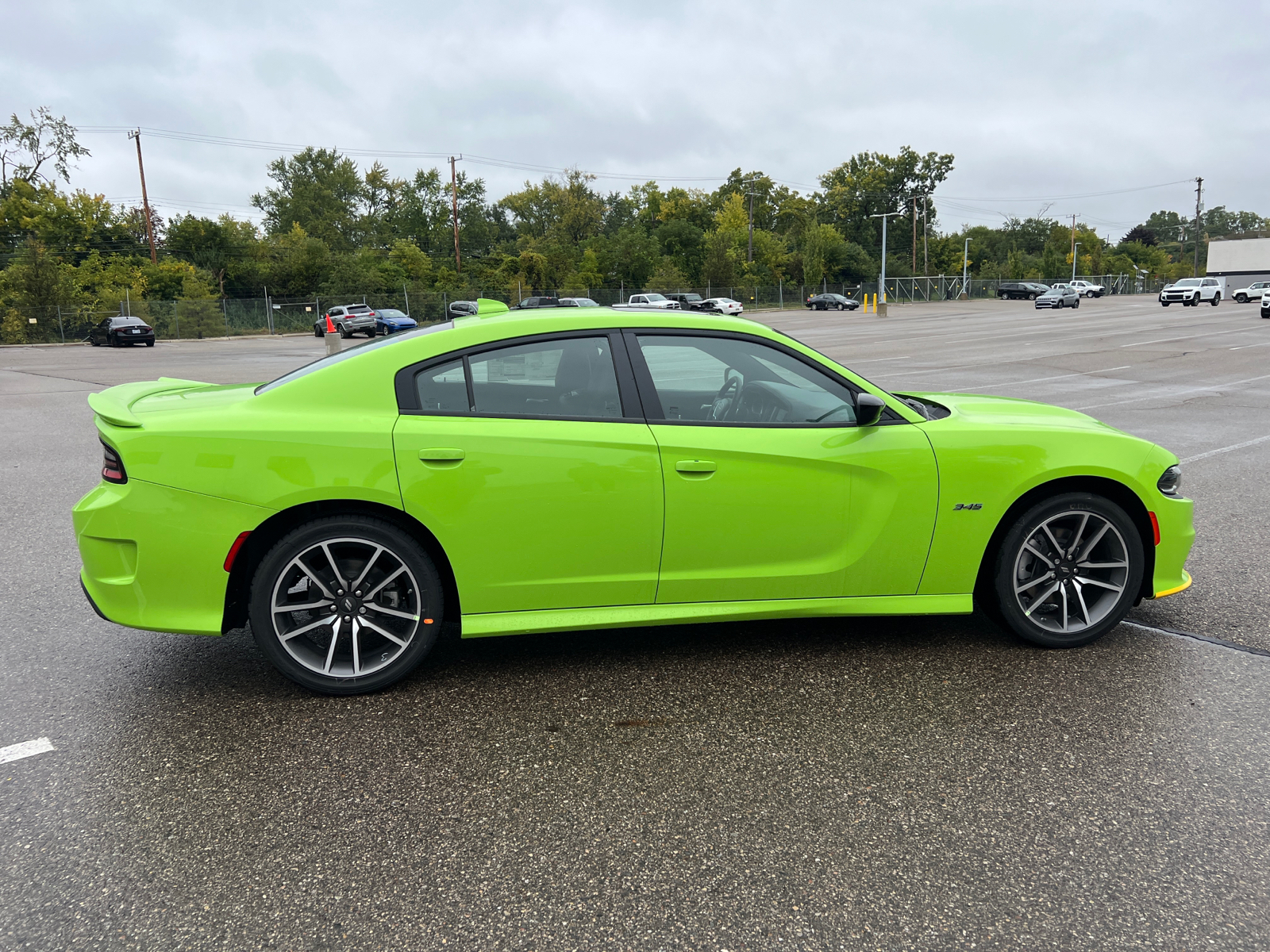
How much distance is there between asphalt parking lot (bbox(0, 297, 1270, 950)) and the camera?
8.09 feet

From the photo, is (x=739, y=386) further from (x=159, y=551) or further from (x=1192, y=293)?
(x=1192, y=293)

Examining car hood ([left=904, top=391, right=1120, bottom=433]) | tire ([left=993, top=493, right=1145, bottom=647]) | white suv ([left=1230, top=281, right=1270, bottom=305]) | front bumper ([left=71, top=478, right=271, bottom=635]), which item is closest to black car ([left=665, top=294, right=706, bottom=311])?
white suv ([left=1230, top=281, right=1270, bottom=305])

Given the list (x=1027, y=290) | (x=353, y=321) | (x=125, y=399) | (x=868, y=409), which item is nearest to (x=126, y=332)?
(x=353, y=321)

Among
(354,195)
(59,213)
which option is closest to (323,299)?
(59,213)

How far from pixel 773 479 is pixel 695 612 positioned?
0.65 m

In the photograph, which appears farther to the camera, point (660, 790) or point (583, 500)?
point (583, 500)

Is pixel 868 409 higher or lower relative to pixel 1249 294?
lower

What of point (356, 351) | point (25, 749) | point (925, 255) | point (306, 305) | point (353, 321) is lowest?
point (25, 749)

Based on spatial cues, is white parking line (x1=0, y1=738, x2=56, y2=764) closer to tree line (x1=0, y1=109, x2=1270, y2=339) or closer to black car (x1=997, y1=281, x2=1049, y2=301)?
tree line (x1=0, y1=109, x2=1270, y2=339)

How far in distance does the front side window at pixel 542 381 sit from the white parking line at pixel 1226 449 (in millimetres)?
6978

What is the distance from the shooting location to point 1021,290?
78750mm

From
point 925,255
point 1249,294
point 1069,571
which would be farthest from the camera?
point 925,255

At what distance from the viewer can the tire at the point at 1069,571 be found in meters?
4.14

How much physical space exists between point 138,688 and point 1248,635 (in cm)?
504
